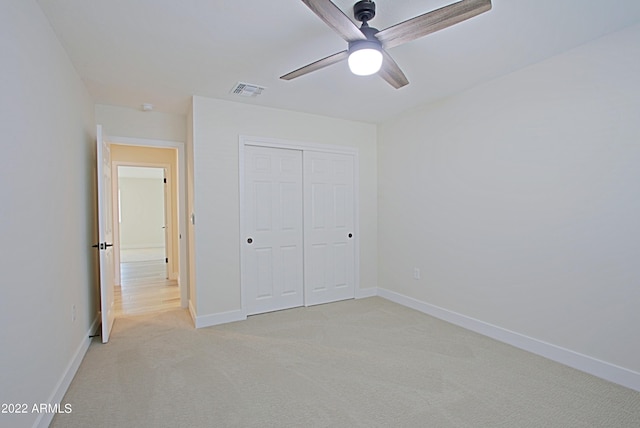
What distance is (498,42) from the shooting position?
7.77ft

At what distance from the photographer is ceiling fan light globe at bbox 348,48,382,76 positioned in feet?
6.20

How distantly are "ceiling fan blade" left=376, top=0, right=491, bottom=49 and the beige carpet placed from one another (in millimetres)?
2250

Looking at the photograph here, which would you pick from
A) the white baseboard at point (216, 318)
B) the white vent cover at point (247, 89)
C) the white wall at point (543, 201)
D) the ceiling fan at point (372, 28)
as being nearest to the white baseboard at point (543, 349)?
the white wall at point (543, 201)

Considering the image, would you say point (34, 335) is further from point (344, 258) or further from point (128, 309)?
point (344, 258)

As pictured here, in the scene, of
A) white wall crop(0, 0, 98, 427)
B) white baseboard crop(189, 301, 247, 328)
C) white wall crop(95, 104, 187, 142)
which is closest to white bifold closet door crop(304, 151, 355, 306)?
white baseboard crop(189, 301, 247, 328)

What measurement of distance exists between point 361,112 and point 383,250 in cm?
190

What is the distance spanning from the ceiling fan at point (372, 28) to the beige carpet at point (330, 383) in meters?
2.15

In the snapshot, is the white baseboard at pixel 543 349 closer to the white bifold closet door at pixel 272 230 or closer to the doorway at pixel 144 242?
the white bifold closet door at pixel 272 230

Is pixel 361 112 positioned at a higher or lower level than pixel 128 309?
higher

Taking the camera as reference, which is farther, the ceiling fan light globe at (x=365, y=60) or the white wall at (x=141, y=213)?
the white wall at (x=141, y=213)

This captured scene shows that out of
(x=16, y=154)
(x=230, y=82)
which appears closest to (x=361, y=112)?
(x=230, y=82)

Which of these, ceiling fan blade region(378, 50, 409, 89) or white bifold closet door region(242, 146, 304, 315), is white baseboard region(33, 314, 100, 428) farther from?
ceiling fan blade region(378, 50, 409, 89)

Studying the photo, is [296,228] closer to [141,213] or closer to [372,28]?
[372,28]

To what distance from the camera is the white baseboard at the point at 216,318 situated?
3453 mm
